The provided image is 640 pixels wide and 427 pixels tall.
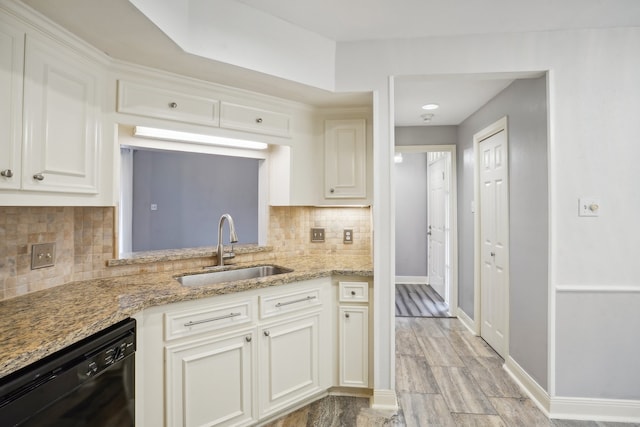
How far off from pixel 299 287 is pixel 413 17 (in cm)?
175

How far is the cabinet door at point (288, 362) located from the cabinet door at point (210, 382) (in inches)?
3.9

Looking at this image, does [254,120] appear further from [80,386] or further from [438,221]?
[438,221]

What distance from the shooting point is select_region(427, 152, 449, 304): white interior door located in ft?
15.7

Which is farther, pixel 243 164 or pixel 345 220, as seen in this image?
pixel 243 164

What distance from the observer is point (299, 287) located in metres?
2.15

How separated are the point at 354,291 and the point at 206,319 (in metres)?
0.98

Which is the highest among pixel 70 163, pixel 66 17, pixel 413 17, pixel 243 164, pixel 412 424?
pixel 413 17

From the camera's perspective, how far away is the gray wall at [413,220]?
19.6 feet

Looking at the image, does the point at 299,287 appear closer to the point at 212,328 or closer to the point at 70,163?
the point at 212,328

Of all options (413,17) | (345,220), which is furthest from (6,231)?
(413,17)

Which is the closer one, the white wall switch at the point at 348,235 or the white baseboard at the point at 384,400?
the white baseboard at the point at 384,400

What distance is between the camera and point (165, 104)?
2.00 meters

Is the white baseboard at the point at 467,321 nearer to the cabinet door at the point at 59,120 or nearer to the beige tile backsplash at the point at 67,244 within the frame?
the beige tile backsplash at the point at 67,244

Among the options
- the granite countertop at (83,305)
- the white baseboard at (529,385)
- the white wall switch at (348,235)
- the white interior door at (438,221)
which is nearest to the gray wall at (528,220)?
the white baseboard at (529,385)
